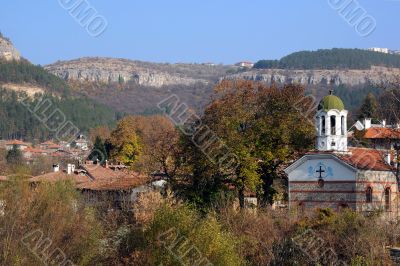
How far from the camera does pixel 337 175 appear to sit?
37.6 metres

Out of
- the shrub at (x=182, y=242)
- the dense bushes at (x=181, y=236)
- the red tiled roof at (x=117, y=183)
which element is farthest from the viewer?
the red tiled roof at (x=117, y=183)

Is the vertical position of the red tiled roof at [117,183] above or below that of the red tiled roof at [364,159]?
below

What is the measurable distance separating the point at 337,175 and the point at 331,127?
255cm

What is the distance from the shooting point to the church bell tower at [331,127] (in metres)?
38.4

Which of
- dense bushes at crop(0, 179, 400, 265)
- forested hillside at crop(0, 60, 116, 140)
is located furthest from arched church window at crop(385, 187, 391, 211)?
forested hillside at crop(0, 60, 116, 140)

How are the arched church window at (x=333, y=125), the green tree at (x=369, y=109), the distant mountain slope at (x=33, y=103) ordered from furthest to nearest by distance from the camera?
the distant mountain slope at (x=33, y=103) → the green tree at (x=369, y=109) → the arched church window at (x=333, y=125)

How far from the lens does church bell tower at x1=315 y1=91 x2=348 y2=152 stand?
38.4 meters

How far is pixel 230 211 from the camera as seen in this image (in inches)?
1361

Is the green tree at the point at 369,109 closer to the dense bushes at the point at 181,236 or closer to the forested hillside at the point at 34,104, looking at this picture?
the dense bushes at the point at 181,236

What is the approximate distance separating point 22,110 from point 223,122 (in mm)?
116756

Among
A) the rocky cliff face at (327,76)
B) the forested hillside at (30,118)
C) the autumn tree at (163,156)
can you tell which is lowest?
the forested hillside at (30,118)

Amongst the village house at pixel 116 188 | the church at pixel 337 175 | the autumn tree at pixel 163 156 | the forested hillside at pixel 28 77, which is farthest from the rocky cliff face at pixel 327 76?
the church at pixel 337 175

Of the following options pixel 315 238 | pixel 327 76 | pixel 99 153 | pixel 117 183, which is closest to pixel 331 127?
pixel 315 238

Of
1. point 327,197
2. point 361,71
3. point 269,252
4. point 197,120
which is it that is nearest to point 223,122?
point 197,120
